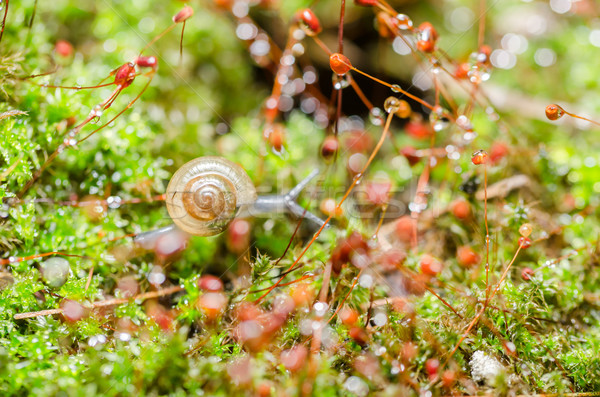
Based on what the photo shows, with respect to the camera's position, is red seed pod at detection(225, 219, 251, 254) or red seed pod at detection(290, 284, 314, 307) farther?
red seed pod at detection(225, 219, 251, 254)

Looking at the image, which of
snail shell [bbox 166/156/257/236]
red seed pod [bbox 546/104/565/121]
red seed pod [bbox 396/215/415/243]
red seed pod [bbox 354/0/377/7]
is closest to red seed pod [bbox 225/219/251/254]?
snail shell [bbox 166/156/257/236]

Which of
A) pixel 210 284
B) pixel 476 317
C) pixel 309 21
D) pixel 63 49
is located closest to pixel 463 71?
pixel 309 21

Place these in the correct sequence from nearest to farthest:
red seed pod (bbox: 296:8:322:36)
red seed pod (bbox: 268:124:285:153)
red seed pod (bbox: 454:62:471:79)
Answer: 1. red seed pod (bbox: 296:8:322:36)
2. red seed pod (bbox: 454:62:471:79)
3. red seed pod (bbox: 268:124:285:153)

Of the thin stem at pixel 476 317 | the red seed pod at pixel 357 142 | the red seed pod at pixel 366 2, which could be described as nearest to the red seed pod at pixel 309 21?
the red seed pod at pixel 366 2

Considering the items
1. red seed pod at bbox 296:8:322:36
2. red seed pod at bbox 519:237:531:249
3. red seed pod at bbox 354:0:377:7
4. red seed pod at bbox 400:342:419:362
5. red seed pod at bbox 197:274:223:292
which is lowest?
red seed pod at bbox 519:237:531:249

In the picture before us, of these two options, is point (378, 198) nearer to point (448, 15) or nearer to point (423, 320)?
point (423, 320)

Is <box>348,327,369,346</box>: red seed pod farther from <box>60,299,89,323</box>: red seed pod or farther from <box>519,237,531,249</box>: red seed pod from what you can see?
<box>60,299,89,323</box>: red seed pod

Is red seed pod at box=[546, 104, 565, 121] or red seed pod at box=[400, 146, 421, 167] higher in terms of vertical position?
red seed pod at box=[400, 146, 421, 167]

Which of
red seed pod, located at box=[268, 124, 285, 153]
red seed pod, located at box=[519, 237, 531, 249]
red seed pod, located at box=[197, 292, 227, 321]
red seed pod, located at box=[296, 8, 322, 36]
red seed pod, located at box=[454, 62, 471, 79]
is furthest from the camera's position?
red seed pod, located at box=[268, 124, 285, 153]

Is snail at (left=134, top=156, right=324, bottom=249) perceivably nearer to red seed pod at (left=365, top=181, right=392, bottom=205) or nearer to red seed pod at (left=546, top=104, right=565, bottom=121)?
red seed pod at (left=365, top=181, right=392, bottom=205)
